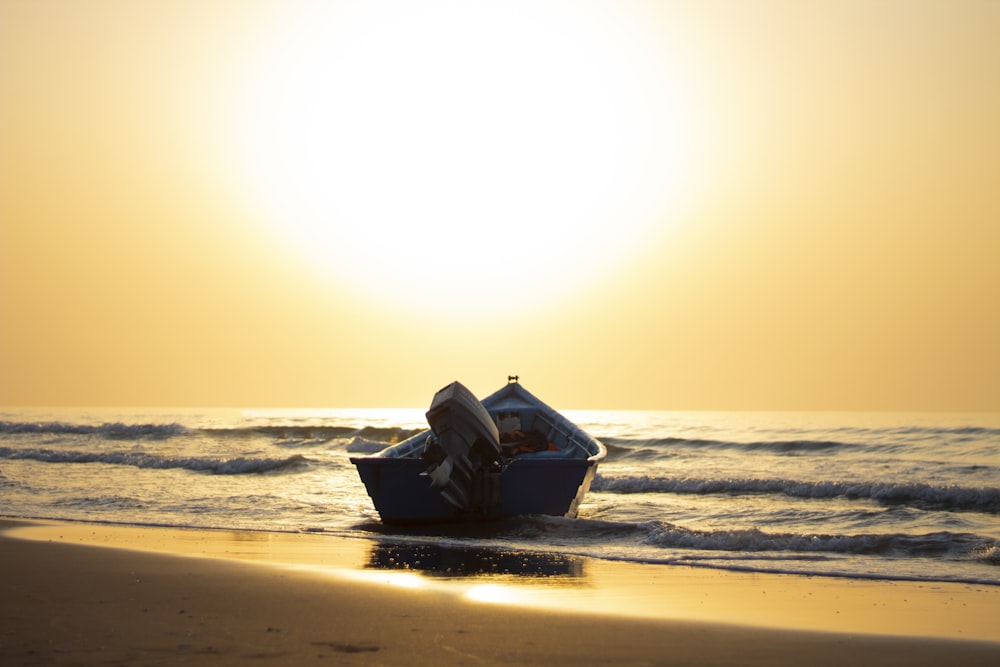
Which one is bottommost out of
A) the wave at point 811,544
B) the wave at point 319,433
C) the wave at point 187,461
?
the wave at point 811,544

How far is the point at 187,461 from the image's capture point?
34031mm

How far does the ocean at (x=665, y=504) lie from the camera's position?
1421 centimetres

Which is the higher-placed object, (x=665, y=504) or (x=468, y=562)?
(x=665, y=504)

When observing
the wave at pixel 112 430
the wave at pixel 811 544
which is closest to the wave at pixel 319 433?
the wave at pixel 112 430

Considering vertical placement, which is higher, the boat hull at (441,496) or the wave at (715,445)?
the wave at (715,445)

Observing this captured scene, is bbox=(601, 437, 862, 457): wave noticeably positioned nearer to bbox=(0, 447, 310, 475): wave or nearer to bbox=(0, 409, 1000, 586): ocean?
bbox=(0, 409, 1000, 586): ocean

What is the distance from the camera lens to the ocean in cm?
1421

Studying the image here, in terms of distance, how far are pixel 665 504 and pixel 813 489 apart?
16.6 feet

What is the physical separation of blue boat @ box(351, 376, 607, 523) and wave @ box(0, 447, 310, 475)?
14916mm

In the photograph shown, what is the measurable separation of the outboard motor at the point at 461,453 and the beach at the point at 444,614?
11.5ft

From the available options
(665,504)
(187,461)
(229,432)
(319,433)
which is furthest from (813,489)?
(229,432)

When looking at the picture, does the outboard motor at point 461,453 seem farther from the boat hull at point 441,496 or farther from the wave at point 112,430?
the wave at point 112,430

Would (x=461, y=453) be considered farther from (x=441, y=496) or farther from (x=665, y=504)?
(x=665, y=504)

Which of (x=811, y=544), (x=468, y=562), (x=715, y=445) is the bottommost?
(x=468, y=562)
